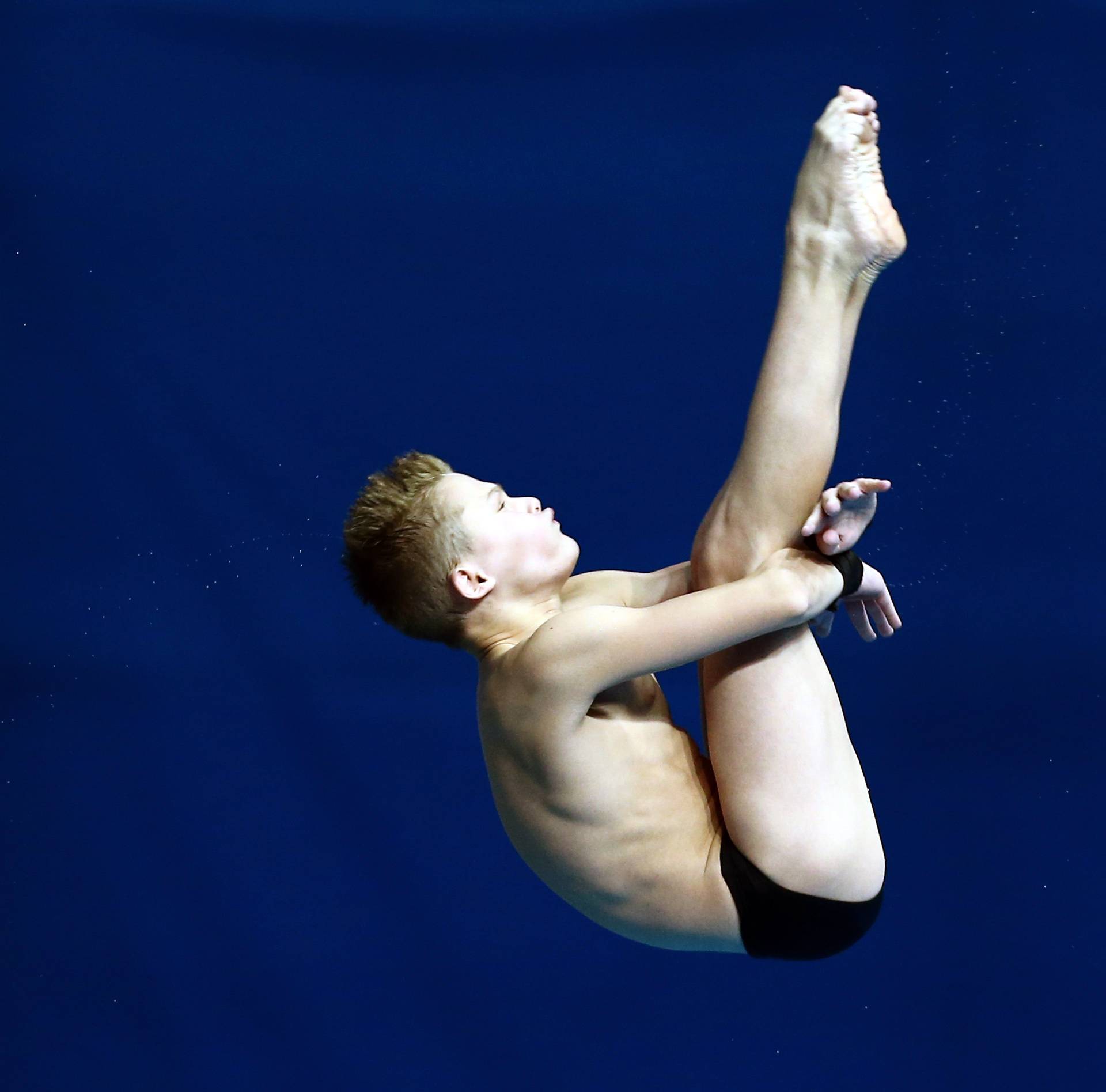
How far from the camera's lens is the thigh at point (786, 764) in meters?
1.59

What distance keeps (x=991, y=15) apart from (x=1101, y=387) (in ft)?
2.40

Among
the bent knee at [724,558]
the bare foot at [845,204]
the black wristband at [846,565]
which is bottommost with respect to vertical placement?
the black wristband at [846,565]

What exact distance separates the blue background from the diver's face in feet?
4.03

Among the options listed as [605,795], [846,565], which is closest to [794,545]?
[846,565]

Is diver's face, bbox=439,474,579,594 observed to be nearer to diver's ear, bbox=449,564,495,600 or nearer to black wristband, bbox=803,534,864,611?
diver's ear, bbox=449,564,495,600

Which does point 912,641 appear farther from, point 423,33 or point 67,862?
point 67,862

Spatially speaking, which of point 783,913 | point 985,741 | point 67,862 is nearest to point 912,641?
point 985,741

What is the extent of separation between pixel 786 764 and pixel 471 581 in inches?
15.3

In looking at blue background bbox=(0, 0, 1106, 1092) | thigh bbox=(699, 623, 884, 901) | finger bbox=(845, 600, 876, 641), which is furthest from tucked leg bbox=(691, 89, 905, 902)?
blue background bbox=(0, 0, 1106, 1092)

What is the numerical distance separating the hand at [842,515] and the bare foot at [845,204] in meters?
0.22

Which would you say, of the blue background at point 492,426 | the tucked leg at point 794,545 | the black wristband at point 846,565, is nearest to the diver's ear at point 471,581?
the tucked leg at point 794,545

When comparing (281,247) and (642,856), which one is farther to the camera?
(281,247)

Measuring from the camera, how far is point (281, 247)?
2.96 metres

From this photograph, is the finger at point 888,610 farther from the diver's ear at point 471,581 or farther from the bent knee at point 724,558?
the diver's ear at point 471,581
